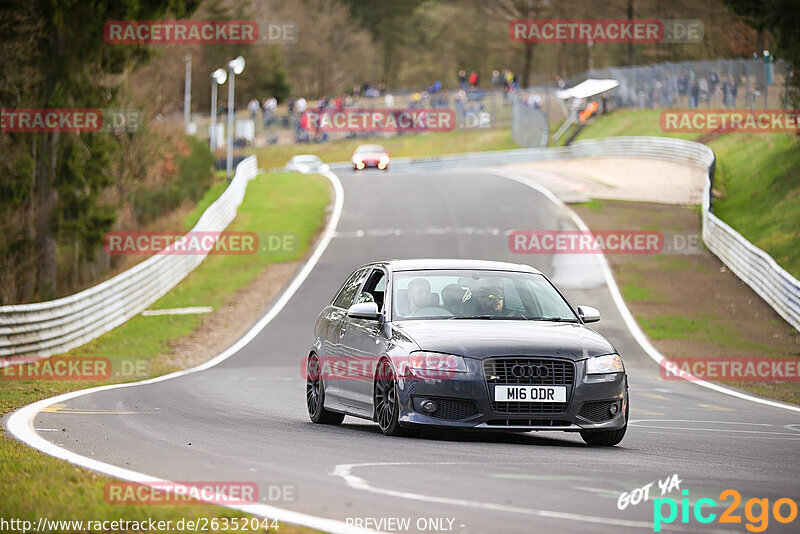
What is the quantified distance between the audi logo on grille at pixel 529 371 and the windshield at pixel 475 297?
3.43ft

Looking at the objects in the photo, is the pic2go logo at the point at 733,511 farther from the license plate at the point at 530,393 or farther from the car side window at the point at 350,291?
the car side window at the point at 350,291

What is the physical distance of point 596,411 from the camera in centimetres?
1009

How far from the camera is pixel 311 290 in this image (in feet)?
102

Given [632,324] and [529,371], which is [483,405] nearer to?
[529,371]

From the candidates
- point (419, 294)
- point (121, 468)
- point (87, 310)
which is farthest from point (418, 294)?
point (87, 310)

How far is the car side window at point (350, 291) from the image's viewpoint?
39.6 feet

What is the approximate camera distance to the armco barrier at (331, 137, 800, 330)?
1017 inches

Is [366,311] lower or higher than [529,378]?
higher

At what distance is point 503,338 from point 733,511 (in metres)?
3.51

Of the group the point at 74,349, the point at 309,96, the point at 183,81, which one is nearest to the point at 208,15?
the point at 183,81

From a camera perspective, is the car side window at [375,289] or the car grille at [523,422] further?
the car side window at [375,289]

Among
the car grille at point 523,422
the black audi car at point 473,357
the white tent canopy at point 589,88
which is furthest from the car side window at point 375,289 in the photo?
the white tent canopy at point 589,88

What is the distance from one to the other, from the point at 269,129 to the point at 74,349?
59.7 m

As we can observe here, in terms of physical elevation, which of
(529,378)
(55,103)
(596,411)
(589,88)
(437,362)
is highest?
A: (589,88)
